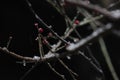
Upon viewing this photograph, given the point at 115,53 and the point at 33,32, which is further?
the point at 115,53

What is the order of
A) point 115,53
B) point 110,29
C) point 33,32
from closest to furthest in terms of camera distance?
point 110,29 < point 33,32 < point 115,53

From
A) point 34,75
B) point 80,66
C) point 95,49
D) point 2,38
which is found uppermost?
point 95,49

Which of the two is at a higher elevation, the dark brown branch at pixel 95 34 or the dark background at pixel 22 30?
the dark brown branch at pixel 95 34

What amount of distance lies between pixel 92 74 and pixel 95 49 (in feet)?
0.77

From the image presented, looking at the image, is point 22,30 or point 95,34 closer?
point 95,34

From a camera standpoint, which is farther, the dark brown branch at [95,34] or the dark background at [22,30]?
the dark background at [22,30]

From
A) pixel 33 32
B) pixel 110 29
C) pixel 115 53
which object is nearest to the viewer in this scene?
pixel 110 29

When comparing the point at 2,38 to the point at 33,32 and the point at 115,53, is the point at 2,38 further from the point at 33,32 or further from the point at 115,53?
the point at 115,53

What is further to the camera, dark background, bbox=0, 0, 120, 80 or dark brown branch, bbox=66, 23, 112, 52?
dark background, bbox=0, 0, 120, 80

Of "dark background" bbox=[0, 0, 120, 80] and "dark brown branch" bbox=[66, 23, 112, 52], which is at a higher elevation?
"dark brown branch" bbox=[66, 23, 112, 52]

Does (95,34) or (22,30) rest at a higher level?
(95,34)

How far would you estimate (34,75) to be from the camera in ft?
8.80

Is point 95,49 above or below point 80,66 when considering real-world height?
above

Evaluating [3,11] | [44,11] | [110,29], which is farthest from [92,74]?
[110,29]
